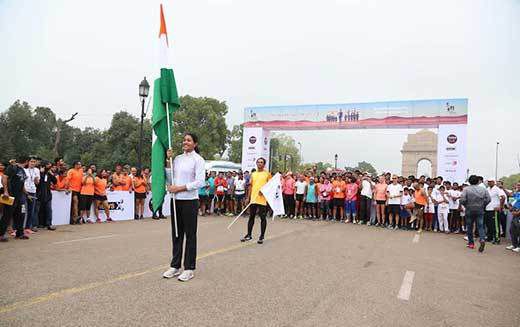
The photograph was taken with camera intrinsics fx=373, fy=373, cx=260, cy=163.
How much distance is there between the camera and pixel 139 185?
14695mm

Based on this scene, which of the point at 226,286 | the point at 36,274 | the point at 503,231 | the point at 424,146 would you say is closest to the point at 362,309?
the point at 226,286

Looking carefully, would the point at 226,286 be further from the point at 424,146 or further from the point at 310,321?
the point at 424,146

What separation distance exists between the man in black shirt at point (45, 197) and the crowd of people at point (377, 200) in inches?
209

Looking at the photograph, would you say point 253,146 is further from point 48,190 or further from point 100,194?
point 48,190

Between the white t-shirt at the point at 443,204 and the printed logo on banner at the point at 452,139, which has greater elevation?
the printed logo on banner at the point at 452,139

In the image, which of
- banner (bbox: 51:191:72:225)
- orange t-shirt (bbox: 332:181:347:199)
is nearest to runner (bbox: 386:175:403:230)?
orange t-shirt (bbox: 332:181:347:199)

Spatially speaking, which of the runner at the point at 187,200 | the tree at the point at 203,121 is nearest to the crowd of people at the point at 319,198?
the runner at the point at 187,200

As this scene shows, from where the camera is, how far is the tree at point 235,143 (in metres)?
62.9

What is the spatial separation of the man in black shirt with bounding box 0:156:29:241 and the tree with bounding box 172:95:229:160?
43033 millimetres

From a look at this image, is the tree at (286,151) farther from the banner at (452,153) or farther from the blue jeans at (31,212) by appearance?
the blue jeans at (31,212)

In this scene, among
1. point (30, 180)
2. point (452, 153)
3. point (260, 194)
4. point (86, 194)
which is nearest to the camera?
point (260, 194)

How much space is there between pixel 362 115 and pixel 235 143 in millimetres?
45105

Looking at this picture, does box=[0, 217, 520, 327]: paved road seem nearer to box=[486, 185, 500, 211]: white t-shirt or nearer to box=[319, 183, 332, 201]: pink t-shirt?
box=[486, 185, 500, 211]: white t-shirt

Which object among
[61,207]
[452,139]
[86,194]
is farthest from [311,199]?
[61,207]
